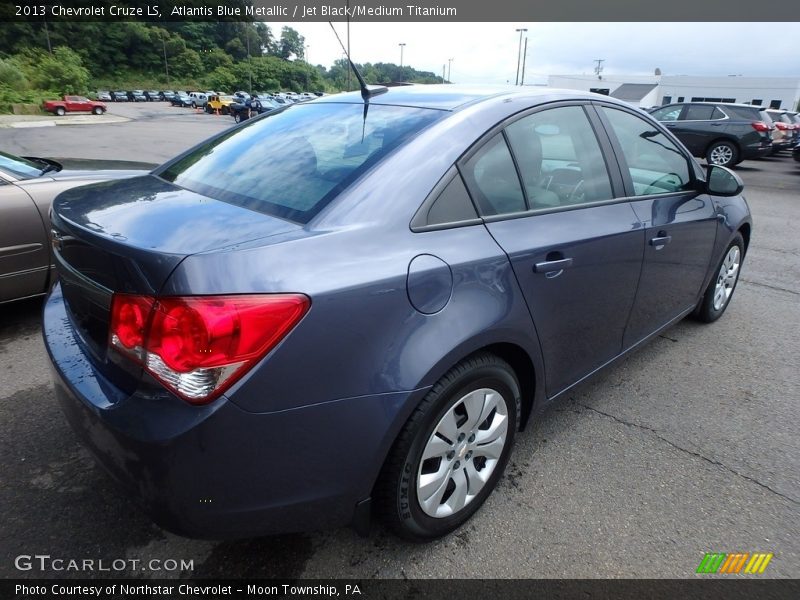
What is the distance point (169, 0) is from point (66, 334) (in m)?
96.1

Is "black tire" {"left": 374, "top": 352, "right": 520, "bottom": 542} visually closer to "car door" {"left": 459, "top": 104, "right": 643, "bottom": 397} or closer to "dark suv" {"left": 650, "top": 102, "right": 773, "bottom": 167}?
"car door" {"left": 459, "top": 104, "right": 643, "bottom": 397}

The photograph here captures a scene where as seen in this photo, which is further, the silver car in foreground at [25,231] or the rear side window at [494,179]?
the silver car in foreground at [25,231]

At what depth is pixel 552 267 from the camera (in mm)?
2072

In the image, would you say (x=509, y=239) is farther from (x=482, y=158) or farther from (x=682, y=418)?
(x=682, y=418)

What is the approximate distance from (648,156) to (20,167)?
170 inches

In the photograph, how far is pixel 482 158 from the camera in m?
1.99

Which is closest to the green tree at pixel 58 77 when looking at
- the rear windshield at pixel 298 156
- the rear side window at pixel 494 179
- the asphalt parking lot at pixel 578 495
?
the asphalt parking lot at pixel 578 495

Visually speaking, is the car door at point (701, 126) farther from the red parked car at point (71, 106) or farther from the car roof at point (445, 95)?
the red parked car at point (71, 106)

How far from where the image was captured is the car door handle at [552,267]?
6.63ft

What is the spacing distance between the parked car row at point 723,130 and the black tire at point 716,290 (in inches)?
460

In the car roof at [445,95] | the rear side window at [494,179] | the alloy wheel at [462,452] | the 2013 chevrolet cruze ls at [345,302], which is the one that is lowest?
the alloy wheel at [462,452]

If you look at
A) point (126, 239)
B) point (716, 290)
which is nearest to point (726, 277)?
point (716, 290)

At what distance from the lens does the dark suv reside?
13.6 meters

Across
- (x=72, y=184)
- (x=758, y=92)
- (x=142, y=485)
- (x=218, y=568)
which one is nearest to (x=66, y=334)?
(x=142, y=485)
